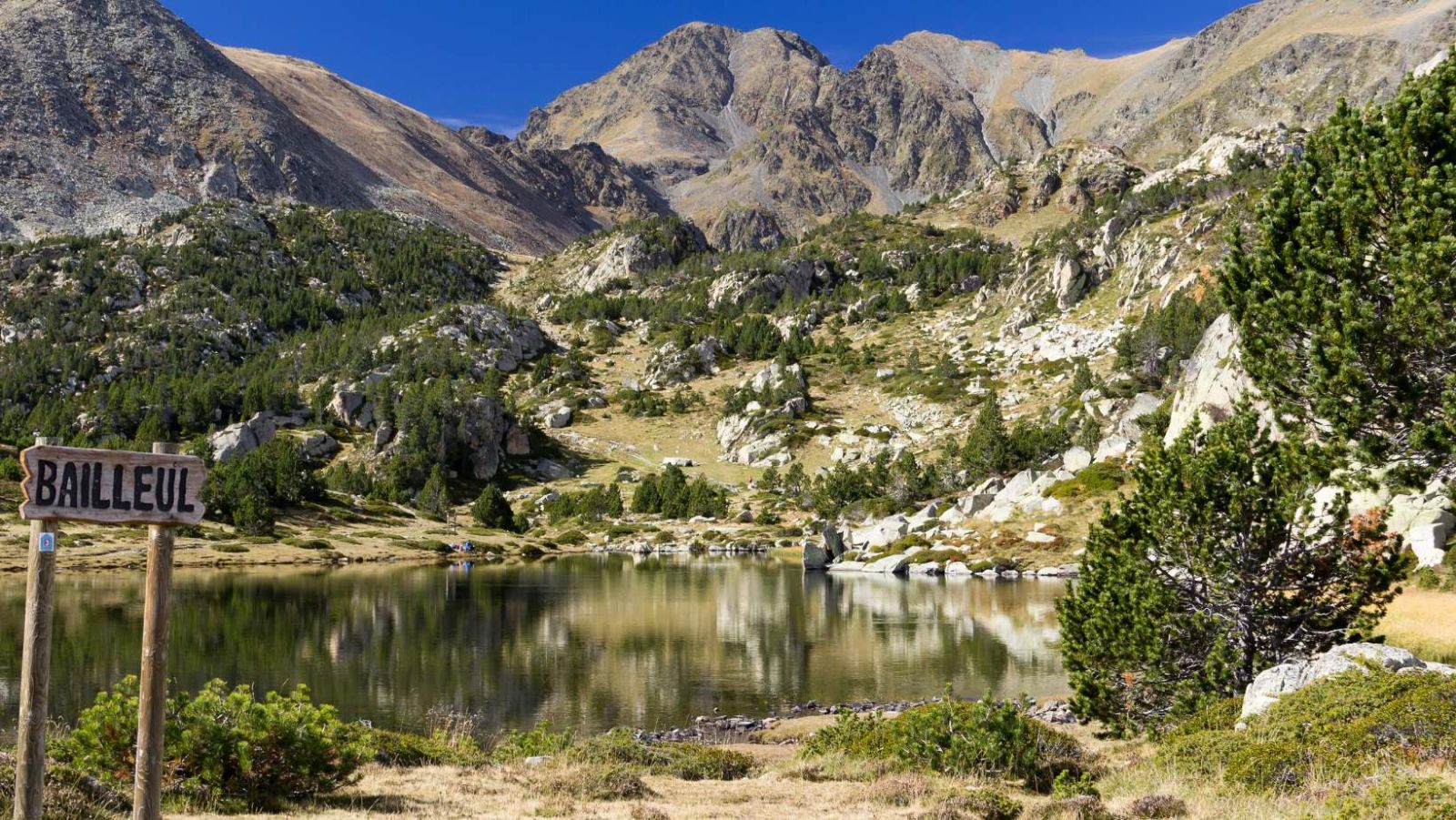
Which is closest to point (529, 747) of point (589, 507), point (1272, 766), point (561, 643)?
point (1272, 766)

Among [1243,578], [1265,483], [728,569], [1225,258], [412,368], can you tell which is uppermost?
[412,368]

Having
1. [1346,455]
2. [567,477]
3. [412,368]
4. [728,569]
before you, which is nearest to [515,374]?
[412,368]

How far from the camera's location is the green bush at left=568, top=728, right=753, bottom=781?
20.5 metres

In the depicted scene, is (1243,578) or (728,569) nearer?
(1243,578)

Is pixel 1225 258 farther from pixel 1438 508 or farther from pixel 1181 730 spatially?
pixel 1438 508

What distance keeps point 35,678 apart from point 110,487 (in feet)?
6.64

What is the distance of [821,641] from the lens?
4784 cm

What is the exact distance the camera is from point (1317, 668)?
1792 cm

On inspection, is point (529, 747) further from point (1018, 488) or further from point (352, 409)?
point (352, 409)

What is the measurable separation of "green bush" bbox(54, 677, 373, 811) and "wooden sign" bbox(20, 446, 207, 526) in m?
5.83

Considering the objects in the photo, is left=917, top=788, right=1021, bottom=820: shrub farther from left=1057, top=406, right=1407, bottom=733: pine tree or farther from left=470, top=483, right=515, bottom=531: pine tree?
left=470, top=483, right=515, bottom=531: pine tree

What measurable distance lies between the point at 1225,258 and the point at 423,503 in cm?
12429

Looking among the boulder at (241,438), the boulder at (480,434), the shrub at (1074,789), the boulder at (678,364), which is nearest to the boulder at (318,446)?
the boulder at (241,438)

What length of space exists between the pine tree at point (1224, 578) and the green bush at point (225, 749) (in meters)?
17.7
